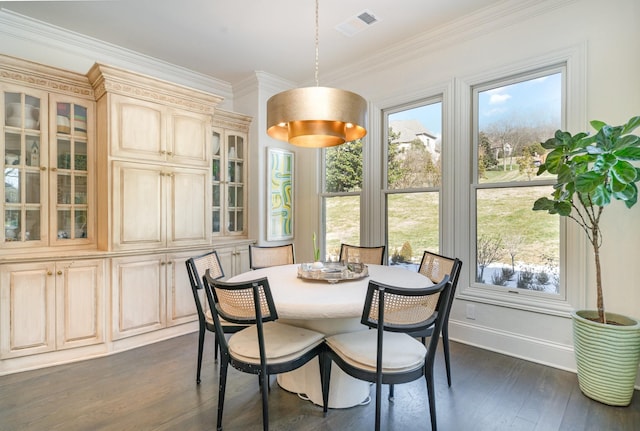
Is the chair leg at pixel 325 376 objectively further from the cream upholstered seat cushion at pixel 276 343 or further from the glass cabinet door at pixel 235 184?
the glass cabinet door at pixel 235 184

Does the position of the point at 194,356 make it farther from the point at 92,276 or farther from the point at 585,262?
the point at 585,262

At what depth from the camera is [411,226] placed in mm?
3615

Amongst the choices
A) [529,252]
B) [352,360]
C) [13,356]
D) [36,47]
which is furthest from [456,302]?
[36,47]

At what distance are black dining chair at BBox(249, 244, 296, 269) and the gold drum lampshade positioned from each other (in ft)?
4.80

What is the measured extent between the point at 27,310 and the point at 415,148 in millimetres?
3871

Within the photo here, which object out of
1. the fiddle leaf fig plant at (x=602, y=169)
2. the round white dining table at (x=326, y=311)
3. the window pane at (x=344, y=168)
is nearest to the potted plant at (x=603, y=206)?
the fiddle leaf fig plant at (x=602, y=169)

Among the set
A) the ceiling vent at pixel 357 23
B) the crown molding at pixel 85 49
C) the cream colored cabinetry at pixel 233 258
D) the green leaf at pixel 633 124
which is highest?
the ceiling vent at pixel 357 23

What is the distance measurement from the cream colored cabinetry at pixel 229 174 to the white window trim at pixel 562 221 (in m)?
2.65

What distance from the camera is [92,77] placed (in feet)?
9.82

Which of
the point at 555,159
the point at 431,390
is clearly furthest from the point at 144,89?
the point at 555,159

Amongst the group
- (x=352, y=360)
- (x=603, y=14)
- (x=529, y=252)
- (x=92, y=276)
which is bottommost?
(x=352, y=360)

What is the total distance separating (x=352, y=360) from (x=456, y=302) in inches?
74.1

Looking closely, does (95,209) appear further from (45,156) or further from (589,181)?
(589,181)

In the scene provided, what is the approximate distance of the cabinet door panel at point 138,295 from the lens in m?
2.98
